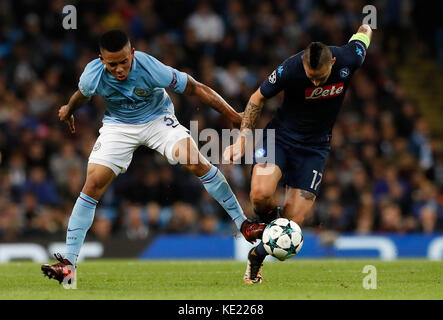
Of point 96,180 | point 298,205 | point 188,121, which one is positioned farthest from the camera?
point 188,121

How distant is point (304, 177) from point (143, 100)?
1.84 m

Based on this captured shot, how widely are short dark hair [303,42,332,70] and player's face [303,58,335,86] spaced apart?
41 millimetres

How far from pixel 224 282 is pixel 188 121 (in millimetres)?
6985

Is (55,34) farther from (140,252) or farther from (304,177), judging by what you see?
(304,177)

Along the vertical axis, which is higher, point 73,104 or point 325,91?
point 325,91

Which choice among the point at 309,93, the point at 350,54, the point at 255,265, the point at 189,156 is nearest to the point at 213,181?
the point at 189,156

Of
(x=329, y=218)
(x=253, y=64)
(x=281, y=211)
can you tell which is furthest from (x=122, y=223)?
(x=281, y=211)

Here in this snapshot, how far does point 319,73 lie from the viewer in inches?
314

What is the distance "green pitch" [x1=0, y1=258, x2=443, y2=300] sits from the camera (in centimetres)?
703

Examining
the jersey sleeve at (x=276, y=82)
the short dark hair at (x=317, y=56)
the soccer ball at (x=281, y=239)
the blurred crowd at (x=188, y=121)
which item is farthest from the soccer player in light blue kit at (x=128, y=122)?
the blurred crowd at (x=188, y=121)

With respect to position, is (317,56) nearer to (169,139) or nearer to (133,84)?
(169,139)

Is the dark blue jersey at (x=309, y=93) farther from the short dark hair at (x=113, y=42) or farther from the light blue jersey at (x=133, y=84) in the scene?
the short dark hair at (x=113, y=42)

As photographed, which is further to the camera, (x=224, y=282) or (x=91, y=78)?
(x=224, y=282)

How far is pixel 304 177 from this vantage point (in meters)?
Answer: 8.67
